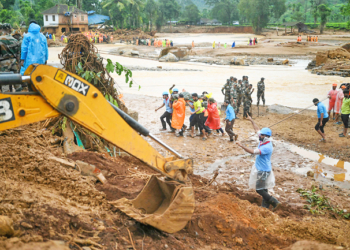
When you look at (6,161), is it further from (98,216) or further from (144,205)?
(144,205)

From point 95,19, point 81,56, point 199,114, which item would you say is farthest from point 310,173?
point 95,19

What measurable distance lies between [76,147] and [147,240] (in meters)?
3.06

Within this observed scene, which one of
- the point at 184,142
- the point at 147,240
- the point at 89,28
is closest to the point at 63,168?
the point at 147,240

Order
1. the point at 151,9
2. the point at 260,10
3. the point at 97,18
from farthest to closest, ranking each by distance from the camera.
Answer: the point at 151,9 → the point at 97,18 → the point at 260,10

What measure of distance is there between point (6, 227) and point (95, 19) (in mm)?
70058

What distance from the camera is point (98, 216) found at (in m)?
4.32

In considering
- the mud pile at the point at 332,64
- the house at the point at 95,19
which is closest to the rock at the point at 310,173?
the mud pile at the point at 332,64

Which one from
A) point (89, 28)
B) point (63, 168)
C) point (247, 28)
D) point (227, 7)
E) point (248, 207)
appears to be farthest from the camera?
point (227, 7)

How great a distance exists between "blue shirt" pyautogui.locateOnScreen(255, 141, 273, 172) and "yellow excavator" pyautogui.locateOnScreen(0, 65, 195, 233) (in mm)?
2195

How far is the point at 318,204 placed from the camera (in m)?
6.54

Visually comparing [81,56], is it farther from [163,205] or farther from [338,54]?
[338,54]

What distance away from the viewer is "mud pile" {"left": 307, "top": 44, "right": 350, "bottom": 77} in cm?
2559

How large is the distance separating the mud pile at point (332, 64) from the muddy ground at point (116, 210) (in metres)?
20.5

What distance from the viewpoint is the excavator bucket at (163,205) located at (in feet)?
13.5
